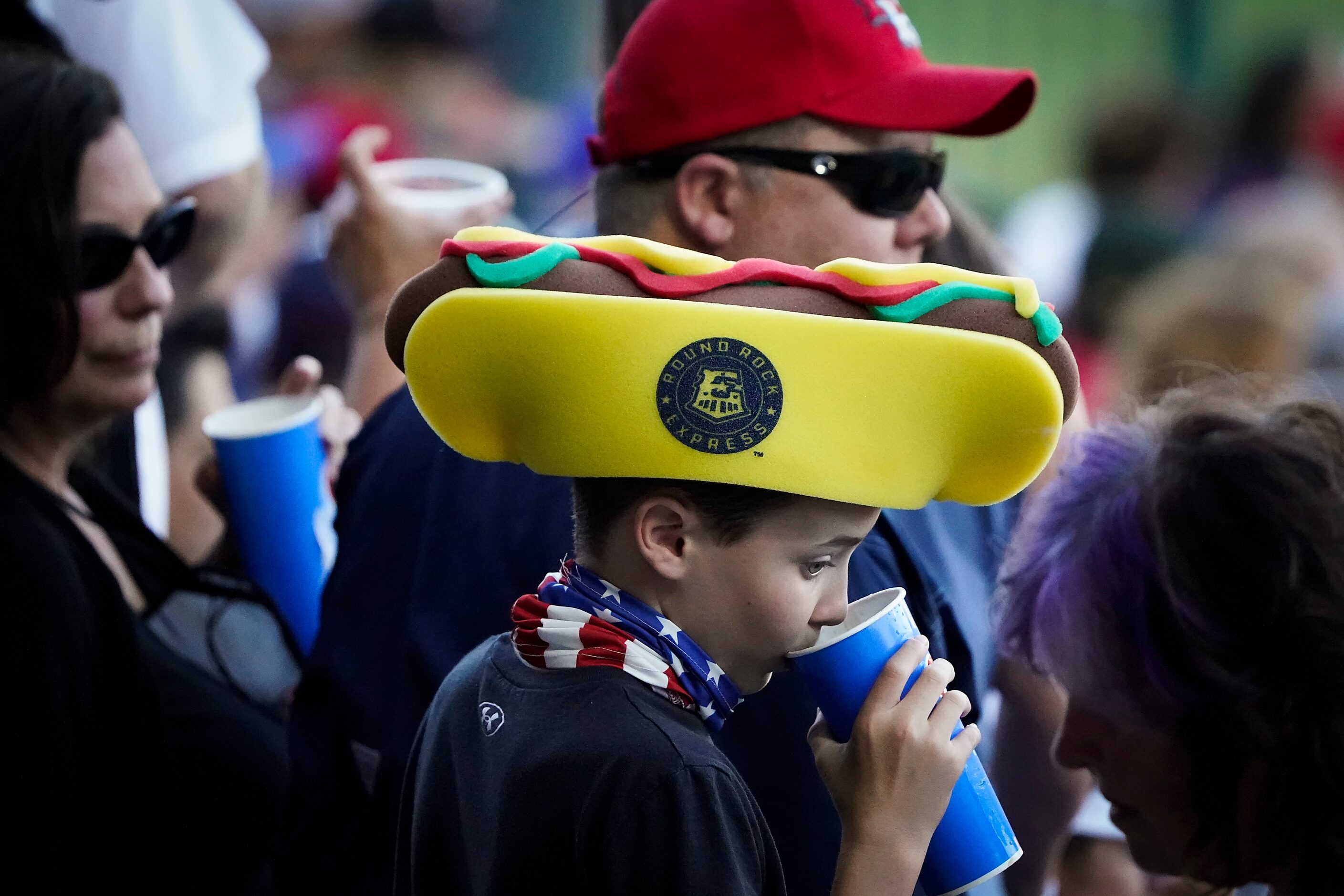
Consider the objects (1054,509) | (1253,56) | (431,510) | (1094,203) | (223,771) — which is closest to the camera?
(1054,509)

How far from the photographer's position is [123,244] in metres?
2.46

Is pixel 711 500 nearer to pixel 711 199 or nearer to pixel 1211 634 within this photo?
pixel 1211 634

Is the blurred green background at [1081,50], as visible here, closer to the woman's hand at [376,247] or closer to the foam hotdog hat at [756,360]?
the woman's hand at [376,247]

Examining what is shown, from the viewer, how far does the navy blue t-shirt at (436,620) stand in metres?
1.80

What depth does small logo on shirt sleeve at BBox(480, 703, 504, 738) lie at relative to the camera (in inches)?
59.4

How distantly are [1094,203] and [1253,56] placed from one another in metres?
2.64

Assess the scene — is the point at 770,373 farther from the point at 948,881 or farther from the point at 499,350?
the point at 948,881

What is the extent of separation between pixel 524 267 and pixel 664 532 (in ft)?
1.11

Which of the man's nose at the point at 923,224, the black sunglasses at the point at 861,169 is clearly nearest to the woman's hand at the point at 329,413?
the black sunglasses at the point at 861,169

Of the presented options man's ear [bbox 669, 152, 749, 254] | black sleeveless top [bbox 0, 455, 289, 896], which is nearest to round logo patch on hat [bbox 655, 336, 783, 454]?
man's ear [bbox 669, 152, 749, 254]

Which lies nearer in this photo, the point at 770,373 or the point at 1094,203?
the point at 770,373

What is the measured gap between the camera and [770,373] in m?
1.39

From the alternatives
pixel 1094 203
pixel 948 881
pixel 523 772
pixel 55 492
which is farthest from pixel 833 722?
pixel 1094 203

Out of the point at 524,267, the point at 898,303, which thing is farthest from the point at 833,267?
the point at 524,267
